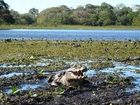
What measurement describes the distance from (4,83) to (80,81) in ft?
11.8

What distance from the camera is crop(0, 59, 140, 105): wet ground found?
17.8m

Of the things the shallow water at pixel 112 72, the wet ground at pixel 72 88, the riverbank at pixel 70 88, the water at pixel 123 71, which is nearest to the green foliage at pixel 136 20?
the riverbank at pixel 70 88

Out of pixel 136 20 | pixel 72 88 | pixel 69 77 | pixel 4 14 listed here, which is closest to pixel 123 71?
pixel 69 77

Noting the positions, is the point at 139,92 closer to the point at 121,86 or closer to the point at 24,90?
the point at 121,86

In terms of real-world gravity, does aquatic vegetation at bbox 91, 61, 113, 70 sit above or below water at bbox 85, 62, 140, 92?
below

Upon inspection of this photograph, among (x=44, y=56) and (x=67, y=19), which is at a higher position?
(x=44, y=56)

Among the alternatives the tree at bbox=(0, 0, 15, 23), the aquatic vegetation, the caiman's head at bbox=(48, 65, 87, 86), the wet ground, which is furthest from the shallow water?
the tree at bbox=(0, 0, 15, 23)

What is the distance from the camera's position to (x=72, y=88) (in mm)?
20203

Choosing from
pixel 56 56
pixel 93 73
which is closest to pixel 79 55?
pixel 56 56

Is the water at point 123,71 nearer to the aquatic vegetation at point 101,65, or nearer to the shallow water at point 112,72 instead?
the shallow water at point 112,72

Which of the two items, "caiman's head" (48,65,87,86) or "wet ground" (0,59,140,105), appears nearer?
"wet ground" (0,59,140,105)

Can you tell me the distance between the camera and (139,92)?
19.5 meters

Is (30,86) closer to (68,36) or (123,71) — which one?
(123,71)

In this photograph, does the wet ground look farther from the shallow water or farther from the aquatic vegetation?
the aquatic vegetation
